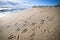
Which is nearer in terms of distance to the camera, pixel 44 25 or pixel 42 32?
pixel 42 32

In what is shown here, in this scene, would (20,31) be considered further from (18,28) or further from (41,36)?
(41,36)

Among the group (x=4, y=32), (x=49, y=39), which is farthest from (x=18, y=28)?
(x=49, y=39)

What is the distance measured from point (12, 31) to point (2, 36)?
0.34m

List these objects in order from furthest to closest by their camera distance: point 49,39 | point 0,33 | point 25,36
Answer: point 0,33
point 25,36
point 49,39

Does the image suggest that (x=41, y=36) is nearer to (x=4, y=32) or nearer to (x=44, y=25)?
(x=44, y=25)

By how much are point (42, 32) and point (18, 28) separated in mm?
776

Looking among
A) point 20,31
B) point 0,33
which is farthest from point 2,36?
point 20,31

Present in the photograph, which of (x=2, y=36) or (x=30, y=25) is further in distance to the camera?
(x=30, y=25)

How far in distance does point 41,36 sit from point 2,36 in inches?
41.8

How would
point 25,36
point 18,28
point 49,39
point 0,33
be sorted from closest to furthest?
point 49,39 → point 25,36 → point 0,33 → point 18,28

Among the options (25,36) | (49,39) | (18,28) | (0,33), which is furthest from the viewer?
(18,28)

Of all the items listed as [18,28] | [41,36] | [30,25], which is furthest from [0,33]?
[41,36]

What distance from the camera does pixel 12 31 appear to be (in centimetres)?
308

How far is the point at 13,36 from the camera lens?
2.85 meters
